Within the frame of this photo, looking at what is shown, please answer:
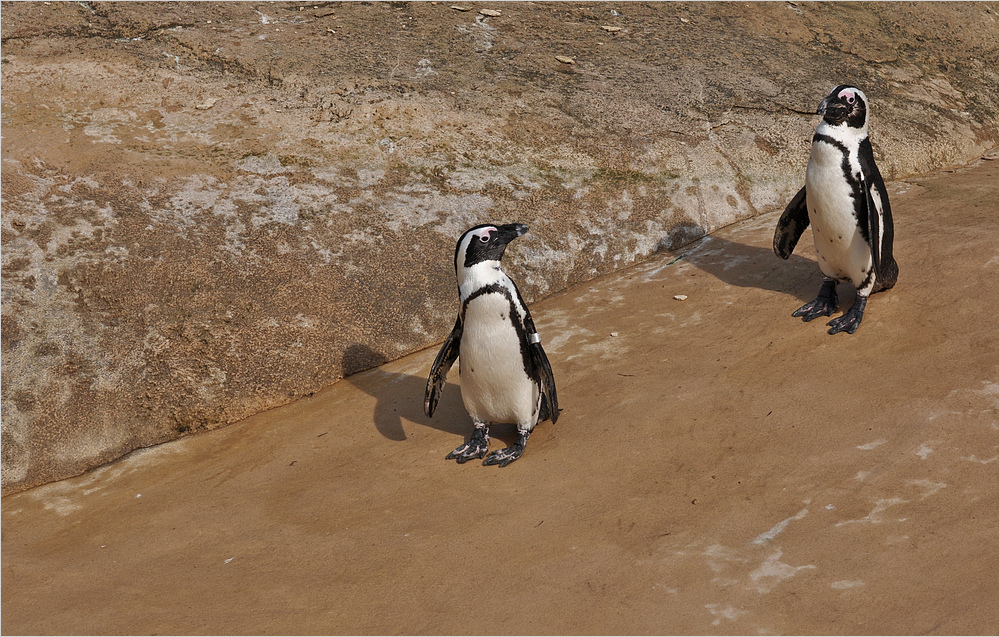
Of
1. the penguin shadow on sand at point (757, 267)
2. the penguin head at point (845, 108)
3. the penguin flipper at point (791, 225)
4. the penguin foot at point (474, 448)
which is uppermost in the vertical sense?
the penguin head at point (845, 108)

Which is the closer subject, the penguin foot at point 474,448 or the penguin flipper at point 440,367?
the penguin foot at point 474,448

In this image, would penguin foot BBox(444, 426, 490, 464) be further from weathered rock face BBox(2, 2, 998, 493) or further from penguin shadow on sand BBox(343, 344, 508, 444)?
weathered rock face BBox(2, 2, 998, 493)

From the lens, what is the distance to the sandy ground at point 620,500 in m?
2.71

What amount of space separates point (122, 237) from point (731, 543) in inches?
165

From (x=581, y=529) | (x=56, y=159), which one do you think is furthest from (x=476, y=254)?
(x=56, y=159)

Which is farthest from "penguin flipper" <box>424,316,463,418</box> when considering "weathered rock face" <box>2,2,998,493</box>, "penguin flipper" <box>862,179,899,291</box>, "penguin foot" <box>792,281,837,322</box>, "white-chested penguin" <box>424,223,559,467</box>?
"penguin flipper" <box>862,179,899,291</box>

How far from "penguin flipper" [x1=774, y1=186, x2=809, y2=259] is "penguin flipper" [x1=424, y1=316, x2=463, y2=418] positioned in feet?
7.70

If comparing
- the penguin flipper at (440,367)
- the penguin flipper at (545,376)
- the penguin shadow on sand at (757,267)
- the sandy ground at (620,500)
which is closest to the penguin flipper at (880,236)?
the sandy ground at (620,500)

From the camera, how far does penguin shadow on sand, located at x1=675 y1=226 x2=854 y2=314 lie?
17.0ft

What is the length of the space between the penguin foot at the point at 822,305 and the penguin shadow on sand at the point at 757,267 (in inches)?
4.3

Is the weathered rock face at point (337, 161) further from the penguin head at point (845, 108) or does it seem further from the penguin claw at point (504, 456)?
the penguin head at point (845, 108)

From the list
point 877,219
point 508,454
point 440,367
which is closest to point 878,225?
point 877,219

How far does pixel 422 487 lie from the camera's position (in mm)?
3742

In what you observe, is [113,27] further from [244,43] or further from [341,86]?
[341,86]
